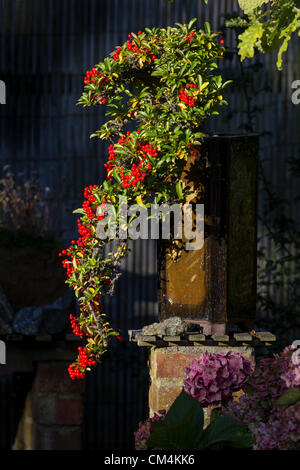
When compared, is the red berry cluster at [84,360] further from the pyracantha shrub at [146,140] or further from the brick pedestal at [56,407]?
the brick pedestal at [56,407]

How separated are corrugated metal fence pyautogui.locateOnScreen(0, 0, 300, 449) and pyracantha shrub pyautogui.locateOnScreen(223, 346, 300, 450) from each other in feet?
16.9

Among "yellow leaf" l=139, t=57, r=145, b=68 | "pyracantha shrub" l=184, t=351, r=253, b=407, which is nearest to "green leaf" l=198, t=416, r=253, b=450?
"pyracantha shrub" l=184, t=351, r=253, b=407

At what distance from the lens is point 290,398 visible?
270 centimetres

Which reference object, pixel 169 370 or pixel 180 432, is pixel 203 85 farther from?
pixel 180 432

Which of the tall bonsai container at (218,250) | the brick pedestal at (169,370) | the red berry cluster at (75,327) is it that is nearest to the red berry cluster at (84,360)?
the red berry cluster at (75,327)

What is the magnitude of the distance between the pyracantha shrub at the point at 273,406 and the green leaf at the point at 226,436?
0.16 feet

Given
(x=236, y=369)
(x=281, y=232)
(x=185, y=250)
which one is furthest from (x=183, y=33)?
(x=281, y=232)

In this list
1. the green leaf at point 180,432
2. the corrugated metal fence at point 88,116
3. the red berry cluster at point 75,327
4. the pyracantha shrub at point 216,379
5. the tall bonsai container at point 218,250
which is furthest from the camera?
the corrugated metal fence at point 88,116

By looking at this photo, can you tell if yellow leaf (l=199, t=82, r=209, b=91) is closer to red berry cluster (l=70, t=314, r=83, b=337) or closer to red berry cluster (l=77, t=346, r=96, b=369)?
red berry cluster (l=70, t=314, r=83, b=337)

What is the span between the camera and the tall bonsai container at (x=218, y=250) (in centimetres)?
439

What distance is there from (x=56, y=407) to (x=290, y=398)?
11.3 feet

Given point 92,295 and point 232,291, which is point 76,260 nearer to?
point 92,295

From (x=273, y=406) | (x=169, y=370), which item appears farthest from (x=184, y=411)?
(x=169, y=370)

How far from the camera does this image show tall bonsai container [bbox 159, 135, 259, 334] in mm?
4387
